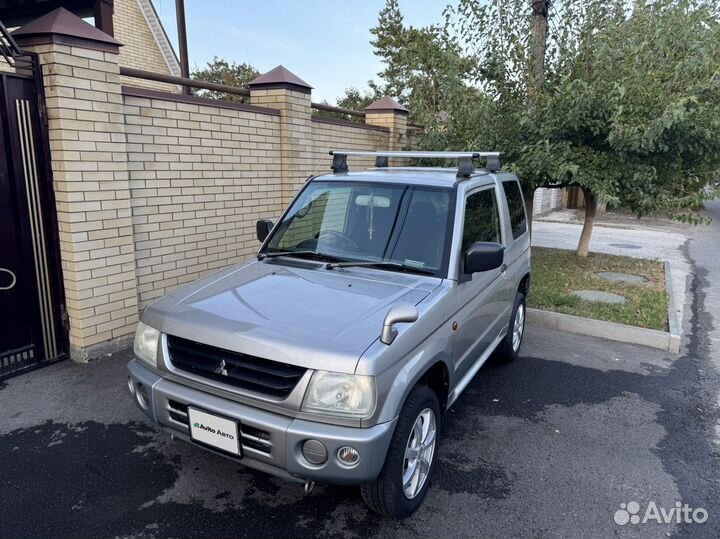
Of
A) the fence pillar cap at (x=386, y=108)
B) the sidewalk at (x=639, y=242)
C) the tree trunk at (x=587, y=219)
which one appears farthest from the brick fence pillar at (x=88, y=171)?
the tree trunk at (x=587, y=219)

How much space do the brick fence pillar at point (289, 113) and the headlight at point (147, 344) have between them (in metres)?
4.28

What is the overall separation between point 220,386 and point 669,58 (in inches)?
291

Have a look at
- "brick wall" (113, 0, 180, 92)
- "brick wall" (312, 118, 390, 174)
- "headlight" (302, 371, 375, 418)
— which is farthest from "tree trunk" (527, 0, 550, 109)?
"brick wall" (113, 0, 180, 92)

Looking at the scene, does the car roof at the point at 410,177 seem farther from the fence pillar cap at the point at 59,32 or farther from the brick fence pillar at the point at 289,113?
the brick fence pillar at the point at 289,113

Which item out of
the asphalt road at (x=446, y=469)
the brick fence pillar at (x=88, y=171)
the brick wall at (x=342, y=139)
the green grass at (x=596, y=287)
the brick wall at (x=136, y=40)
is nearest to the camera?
the asphalt road at (x=446, y=469)

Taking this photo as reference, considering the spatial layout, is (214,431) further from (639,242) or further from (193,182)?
(639,242)

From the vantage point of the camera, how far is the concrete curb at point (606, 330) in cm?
Result: 557

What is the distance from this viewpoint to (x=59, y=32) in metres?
4.11

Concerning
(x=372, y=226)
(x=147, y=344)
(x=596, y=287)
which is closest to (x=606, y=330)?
(x=596, y=287)

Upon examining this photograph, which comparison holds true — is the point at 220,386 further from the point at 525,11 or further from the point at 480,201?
the point at 525,11

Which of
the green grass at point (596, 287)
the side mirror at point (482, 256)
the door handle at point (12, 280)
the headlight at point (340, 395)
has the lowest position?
the green grass at point (596, 287)

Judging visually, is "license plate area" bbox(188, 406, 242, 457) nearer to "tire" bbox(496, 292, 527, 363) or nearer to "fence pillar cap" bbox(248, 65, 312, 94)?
"tire" bbox(496, 292, 527, 363)

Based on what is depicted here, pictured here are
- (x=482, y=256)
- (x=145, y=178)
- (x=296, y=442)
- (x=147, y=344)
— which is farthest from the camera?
(x=145, y=178)

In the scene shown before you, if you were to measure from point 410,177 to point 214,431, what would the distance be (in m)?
2.20
